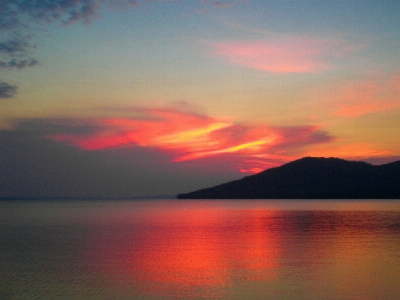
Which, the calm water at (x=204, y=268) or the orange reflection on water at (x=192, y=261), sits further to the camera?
the orange reflection on water at (x=192, y=261)

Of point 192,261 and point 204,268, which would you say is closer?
point 204,268

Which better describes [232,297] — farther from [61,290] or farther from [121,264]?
[121,264]

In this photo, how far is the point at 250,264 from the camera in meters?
26.1

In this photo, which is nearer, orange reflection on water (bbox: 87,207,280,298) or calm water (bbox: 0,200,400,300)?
calm water (bbox: 0,200,400,300)

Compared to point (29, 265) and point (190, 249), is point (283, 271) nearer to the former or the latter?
point (190, 249)

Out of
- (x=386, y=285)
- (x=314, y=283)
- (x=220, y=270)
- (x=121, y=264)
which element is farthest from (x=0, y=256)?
(x=386, y=285)

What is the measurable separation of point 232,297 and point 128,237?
25.2m

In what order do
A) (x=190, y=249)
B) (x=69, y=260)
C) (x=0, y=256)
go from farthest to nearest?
(x=190, y=249)
(x=0, y=256)
(x=69, y=260)

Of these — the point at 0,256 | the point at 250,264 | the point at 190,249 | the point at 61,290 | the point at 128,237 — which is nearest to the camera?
the point at 61,290

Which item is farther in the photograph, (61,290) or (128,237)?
(128,237)

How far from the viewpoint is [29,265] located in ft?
86.5

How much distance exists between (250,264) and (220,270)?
2589 millimetres

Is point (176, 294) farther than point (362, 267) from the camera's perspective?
No

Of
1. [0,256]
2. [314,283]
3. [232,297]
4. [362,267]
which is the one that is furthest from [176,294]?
[0,256]
